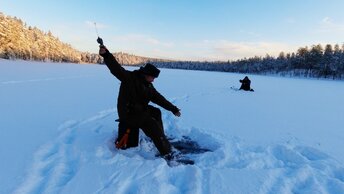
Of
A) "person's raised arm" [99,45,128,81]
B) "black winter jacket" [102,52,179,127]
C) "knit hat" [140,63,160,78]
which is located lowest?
"black winter jacket" [102,52,179,127]

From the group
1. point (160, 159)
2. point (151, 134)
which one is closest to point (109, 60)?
point (151, 134)

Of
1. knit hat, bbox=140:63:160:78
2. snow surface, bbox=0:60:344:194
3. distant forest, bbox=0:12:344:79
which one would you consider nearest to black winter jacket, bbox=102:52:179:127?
knit hat, bbox=140:63:160:78

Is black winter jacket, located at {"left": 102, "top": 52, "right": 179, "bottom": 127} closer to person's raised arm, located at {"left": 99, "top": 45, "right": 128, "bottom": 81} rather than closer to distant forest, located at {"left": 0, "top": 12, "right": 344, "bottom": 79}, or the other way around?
person's raised arm, located at {"left": 99, "top": 45, "right": 128, "bottom": 81}

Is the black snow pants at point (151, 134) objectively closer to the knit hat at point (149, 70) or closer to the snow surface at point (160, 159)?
the snow surface at point (160, 159)

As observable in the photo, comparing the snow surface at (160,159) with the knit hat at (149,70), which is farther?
the knit hat at (149,70)

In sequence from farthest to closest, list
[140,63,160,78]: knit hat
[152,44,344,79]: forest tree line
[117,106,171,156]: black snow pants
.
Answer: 1. [152,44,344,79]: forest tree line
2. [140,63,160,78]: knit hat
3. [117,106,171,156]: black snow pants

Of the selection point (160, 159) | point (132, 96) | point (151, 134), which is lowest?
point (160, 159)

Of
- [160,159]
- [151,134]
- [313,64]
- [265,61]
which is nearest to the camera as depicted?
[160,159]

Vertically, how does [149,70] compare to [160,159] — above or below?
above

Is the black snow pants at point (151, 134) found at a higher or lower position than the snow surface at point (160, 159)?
higher

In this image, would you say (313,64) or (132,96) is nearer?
(132,96)

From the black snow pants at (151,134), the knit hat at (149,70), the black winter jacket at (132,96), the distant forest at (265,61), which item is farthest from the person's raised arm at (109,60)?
the distant forest at (265,61)

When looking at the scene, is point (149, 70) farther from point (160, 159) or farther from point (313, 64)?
point (313, 64)

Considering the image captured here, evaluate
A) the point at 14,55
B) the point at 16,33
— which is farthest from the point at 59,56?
the point at 14,55
